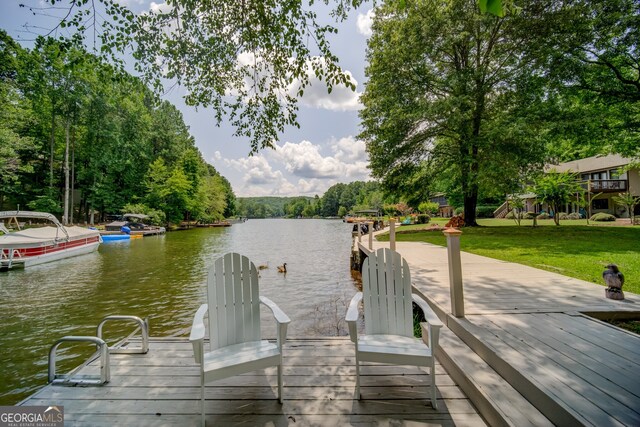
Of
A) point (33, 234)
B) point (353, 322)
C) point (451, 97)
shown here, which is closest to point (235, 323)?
point (353, 322)

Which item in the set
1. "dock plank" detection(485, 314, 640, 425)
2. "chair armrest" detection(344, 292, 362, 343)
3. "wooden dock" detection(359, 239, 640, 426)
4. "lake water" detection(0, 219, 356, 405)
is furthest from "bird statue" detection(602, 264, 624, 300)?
"lake water" detection(0, 219, 356, 405)

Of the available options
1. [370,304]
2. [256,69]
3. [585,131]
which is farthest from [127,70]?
[585,131]

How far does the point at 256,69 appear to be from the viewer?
4.73 meters

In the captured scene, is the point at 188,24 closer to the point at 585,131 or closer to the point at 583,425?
the point at 583,425

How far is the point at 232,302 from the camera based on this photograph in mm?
2545

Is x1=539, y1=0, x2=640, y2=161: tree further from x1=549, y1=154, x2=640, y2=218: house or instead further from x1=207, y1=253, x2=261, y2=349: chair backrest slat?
x1=207, y1=253, x2=261, y2=349: chair backrest slat

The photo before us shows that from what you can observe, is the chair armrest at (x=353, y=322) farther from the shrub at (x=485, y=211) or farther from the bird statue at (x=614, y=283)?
the shrub at (x=485, y=211)

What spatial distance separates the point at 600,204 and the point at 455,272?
94.8ft

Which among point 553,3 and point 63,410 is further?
point 553,3

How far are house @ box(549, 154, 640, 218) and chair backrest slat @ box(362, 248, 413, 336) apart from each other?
24285mm

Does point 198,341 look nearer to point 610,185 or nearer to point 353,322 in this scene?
point 353,322

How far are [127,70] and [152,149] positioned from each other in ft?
113

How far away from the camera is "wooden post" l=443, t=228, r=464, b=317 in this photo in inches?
127

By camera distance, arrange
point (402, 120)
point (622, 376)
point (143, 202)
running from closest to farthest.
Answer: point (622, 376) < point (402, 120) < point (143, 202)
